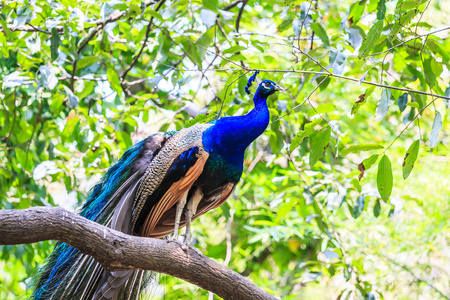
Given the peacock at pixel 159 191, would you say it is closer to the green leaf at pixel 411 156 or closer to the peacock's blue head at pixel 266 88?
the peacock's blue head at pixel 266 88

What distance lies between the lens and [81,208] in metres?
2.51

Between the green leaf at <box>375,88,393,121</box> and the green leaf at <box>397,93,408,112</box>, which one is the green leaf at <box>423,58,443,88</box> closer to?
the green leaf at <box>397,93,408,112</box>

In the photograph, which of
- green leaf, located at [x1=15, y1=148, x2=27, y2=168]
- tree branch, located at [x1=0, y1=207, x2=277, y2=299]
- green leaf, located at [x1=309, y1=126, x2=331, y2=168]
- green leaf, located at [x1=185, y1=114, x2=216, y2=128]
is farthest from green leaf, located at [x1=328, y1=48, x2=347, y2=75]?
green leaf, located at [x1=15, y1=148, x2=27, y2=168]

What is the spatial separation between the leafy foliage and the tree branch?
2.19 feet

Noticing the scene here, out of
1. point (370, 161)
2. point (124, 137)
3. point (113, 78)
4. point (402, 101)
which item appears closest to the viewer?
point (370, 161)

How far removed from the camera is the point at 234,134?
2223 millimetres

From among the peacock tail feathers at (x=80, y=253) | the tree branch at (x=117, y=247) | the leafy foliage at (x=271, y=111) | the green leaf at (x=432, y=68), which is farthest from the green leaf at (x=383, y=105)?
the peacock tail feathers at (x=80, y=253)

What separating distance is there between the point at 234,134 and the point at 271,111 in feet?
1.54

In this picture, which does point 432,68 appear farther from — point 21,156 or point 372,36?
point 21,156

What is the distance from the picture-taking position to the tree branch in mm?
1607

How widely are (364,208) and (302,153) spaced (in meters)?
0.51

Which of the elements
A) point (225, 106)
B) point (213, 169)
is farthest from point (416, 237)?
point (213, 169)

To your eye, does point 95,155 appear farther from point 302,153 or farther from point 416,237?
point 416,237

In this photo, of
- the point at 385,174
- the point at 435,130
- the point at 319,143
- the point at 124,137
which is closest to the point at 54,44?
the point at 124,137
